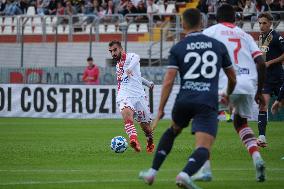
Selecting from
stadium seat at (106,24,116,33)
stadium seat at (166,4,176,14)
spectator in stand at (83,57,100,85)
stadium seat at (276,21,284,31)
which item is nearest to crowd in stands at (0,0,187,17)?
stadium seat at (166,4,176,14)

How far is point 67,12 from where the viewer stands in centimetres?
4009

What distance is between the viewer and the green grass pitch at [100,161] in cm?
1230

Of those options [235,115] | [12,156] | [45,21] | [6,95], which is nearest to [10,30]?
[45,21]

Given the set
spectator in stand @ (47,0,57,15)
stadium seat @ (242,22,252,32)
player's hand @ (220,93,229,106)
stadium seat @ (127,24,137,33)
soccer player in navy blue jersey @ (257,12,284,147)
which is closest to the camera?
player's hand @ (220,93,229,106)

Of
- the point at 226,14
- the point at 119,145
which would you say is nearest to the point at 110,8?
the point at 119,145

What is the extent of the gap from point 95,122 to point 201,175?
55.5ft

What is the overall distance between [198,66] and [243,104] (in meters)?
1.83

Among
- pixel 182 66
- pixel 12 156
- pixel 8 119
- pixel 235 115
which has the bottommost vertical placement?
pixel 8 119

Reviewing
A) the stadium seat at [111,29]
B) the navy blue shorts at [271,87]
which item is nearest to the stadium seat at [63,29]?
the stadium seat at [111,29]

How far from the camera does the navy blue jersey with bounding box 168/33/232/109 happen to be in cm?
1099

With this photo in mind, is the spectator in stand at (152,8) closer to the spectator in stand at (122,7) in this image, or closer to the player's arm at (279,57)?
the spectator in stand at (122,7)

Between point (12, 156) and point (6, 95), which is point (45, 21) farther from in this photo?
point (12, 156)

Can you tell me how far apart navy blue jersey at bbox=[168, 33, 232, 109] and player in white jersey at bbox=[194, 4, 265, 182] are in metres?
1.30

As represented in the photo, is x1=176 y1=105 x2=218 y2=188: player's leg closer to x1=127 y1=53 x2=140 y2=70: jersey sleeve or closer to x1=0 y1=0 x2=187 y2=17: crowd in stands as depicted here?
x1=127 y1=53 x2=140 y2=70: jersey sleeve
